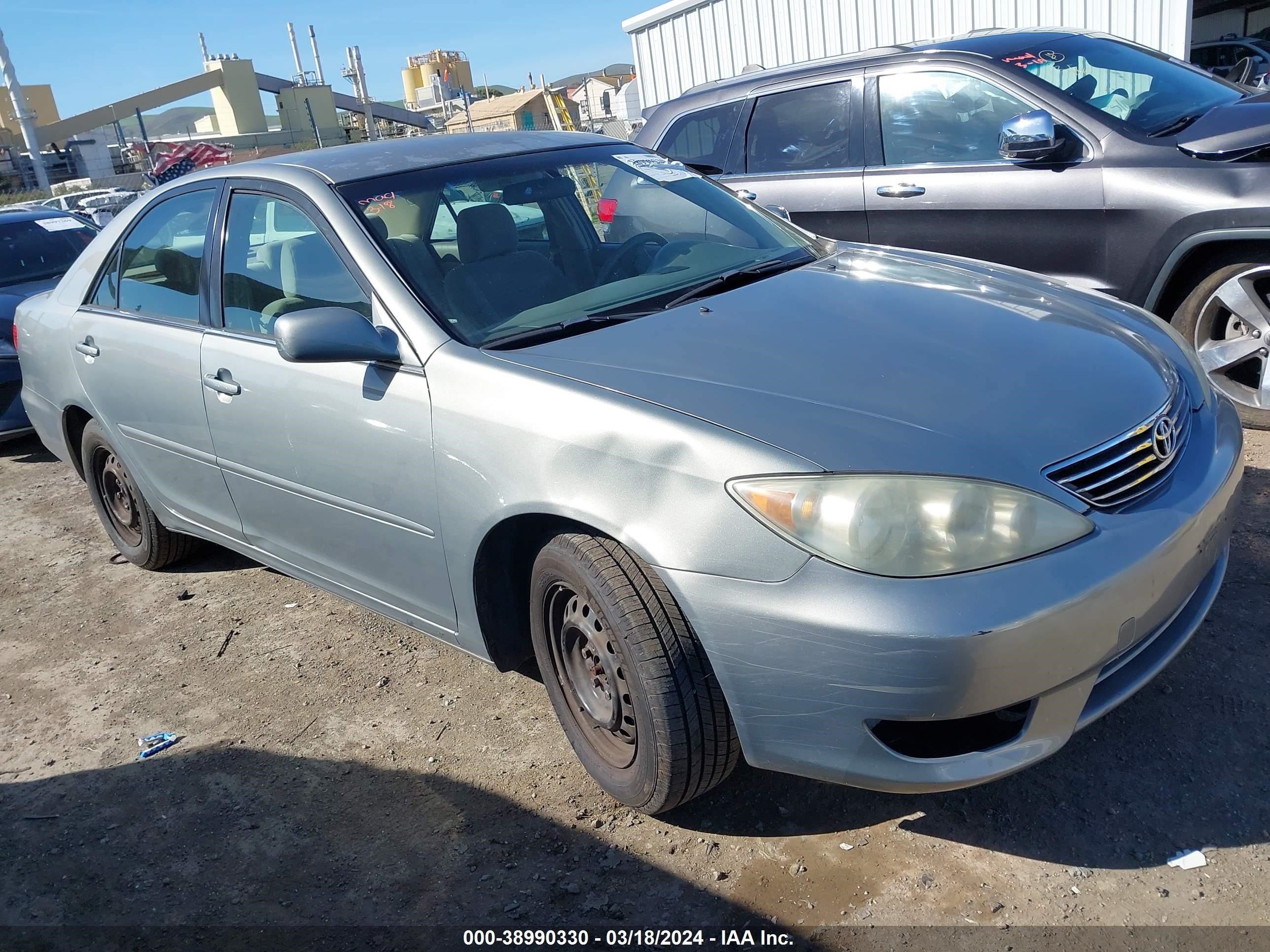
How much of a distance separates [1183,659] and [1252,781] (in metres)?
0.55

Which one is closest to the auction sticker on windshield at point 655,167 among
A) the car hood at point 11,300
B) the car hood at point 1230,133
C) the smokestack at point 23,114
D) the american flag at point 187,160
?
the car hood at point 1230,133

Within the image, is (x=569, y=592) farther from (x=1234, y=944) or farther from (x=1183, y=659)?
(x=1183, y=659)

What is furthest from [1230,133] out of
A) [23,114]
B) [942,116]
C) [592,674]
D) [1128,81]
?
[23,114]

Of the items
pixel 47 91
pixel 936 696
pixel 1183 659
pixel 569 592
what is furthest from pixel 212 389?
pixel 47 91

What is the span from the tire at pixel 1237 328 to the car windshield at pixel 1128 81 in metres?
0.79

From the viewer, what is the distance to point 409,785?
9.59ft

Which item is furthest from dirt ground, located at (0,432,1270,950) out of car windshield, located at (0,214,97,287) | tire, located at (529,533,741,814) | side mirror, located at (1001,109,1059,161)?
car windshield, located at (0,214,97,287)

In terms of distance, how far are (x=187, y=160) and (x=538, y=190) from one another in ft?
51.9

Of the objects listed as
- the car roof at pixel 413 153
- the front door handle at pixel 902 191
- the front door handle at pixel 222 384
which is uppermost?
the car roof at pixel 413 153

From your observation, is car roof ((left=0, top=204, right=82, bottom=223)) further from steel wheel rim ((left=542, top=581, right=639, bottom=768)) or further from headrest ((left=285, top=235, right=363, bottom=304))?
steel wheel rim ((left=542, top=581, right=639, bottom=768))

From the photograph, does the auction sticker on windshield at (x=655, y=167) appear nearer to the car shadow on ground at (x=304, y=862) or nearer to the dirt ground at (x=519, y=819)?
the dirt ground at (x=519, y=819)

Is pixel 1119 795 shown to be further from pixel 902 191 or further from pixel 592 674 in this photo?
pixel 902 191

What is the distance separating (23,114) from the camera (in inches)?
1243

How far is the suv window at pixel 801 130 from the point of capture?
5496 millimetres
